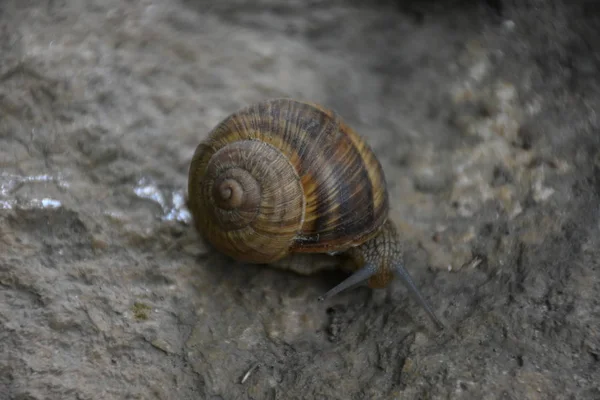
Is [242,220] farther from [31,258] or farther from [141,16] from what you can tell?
[141,16]

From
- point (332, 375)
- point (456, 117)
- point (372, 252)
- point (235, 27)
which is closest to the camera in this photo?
point (332, 375)

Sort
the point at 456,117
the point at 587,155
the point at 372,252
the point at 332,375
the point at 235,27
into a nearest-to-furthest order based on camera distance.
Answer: the point at 332,375 < the point at 372,252 < the point at 587,155 < the point at 456,117 < the point at 235,27

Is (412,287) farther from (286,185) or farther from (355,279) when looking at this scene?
(286,185)

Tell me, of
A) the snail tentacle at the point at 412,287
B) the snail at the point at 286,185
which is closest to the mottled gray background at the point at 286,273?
the snail tentacle at the point at 412,287

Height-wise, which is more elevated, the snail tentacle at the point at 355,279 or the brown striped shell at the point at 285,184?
the brown striped shell at the point at 285,184

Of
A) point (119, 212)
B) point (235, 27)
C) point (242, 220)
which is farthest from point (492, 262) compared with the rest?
point (235, 27)

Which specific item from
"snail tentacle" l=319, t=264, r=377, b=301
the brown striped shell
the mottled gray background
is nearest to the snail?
the brown striped shell

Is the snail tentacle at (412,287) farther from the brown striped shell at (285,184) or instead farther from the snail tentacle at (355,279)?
the brown striped shell at (285,184)

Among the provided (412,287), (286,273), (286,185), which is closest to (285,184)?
(286,185)
